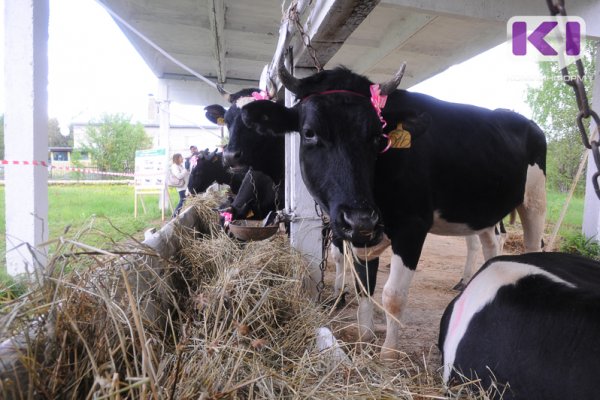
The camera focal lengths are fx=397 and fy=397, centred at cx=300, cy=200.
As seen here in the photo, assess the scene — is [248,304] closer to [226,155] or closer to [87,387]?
[87,387]

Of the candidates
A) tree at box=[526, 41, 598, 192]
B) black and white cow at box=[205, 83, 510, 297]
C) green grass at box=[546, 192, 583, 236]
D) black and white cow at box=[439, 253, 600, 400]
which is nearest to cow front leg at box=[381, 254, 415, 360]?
black and white cow at box=[439, 253, 600, 400]

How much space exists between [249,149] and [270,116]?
2.11 m

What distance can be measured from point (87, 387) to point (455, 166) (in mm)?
2815

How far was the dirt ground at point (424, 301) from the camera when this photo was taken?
3.24m

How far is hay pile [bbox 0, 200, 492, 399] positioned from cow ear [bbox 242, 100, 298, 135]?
1.06m

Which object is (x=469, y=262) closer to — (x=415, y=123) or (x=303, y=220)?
(x=303, y=220)

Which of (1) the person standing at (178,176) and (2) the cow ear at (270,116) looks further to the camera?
(1) the person standing at (178,176)

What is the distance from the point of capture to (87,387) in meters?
1.33

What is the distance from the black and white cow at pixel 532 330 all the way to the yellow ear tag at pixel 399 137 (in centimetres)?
97

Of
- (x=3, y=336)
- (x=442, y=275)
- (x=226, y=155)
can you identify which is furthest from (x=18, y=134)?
(x=442, y=275)

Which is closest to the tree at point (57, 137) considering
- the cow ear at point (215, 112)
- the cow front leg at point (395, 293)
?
the cow ear at point (215, 112)

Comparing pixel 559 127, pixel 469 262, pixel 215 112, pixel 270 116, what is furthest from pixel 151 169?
pixel 559 127

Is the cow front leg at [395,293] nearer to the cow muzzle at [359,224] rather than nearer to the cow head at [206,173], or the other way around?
the cow muzzle at [359,224]

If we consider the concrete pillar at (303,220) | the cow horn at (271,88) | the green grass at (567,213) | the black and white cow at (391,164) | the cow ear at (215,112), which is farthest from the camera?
the green grass at (567,213)
